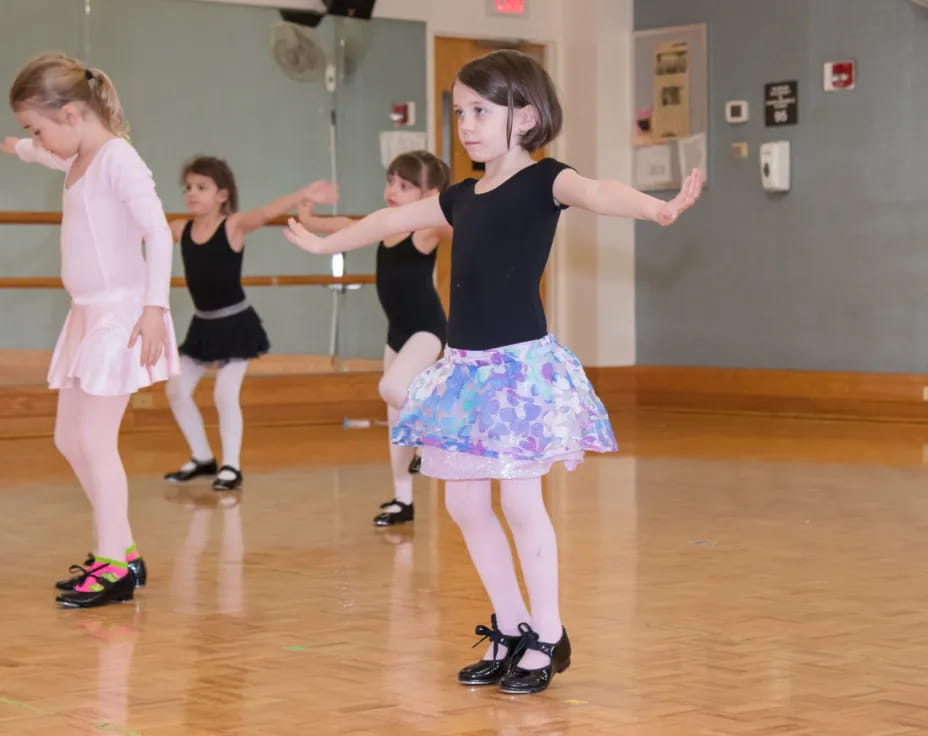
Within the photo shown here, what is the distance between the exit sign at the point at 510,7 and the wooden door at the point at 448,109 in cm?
21

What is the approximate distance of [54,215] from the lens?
8727 mm

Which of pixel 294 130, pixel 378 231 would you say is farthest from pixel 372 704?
pixel 294 130

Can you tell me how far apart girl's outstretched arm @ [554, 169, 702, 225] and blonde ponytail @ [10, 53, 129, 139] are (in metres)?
1.52

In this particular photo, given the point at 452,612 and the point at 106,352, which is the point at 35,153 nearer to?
the point at 106,352

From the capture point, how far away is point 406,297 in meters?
5.57

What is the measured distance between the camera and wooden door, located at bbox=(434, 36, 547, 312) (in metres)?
10.2

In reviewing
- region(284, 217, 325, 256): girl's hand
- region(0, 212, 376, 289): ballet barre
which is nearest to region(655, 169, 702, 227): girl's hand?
region(284, 217, 325, 256): girl's hand

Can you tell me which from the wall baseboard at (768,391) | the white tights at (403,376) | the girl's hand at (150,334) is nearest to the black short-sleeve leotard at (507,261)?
the girl's hand at (150,334)

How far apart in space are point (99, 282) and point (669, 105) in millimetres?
6901

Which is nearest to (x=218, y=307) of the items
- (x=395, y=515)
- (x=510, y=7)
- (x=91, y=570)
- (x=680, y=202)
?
(x=395, y=515)

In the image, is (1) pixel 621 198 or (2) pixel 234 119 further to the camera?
(2) pixel 234 119

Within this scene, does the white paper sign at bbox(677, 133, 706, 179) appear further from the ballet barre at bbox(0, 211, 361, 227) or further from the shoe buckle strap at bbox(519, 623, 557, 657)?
the shoe buckle strap at bbox(519, 623, 557, 657)

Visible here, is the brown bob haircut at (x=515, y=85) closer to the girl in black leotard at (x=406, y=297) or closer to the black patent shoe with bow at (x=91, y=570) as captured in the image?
the black patent shoe with bow at (x=91, y=570)

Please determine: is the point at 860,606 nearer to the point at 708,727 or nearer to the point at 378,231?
the point at 708,727
